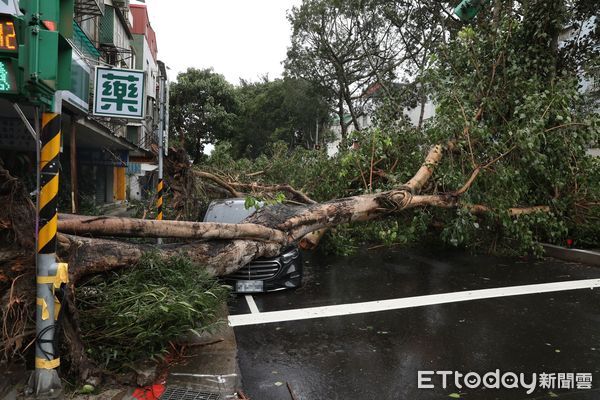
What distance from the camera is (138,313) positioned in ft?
13.6

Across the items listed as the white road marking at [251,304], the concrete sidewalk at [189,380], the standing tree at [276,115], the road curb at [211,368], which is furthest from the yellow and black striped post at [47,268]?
the standing tree at [276,115]

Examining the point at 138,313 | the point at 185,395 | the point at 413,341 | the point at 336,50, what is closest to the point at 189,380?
the point at 185,395

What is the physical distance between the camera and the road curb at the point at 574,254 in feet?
29.5

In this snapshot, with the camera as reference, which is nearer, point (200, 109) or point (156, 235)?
point (156, 235)

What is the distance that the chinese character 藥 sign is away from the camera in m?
Answer: 9.51

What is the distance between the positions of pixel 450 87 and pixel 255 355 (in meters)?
7.52

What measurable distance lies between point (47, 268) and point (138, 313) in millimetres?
913

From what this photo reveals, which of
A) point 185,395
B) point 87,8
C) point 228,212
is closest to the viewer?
point 185,395

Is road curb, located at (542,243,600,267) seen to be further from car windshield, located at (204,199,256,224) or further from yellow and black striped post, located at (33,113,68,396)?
yellow and black striped post, located at (33,113,68,396)

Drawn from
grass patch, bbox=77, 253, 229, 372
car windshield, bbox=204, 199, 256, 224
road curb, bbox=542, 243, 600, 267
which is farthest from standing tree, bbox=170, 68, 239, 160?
grass patch, bbox=77, 253, 229, 372

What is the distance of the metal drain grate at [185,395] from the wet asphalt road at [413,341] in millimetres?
345

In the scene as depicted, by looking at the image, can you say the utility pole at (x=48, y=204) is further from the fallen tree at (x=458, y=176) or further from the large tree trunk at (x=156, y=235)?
the fallen tree at (x=458, y=176)

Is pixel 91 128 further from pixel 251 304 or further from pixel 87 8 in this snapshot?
pixel 251 304

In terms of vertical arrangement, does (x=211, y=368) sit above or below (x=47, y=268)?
below
